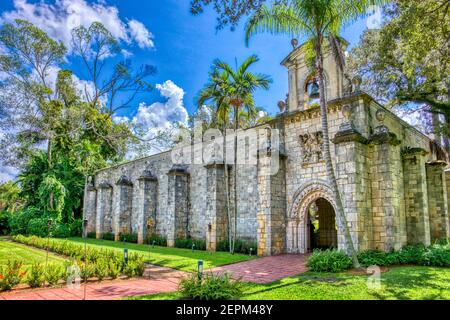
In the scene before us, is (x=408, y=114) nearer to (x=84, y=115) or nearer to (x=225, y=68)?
(x=225, y=68)

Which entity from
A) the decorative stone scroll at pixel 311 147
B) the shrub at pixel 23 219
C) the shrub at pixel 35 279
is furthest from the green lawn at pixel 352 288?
the shrub at pixel 23 219

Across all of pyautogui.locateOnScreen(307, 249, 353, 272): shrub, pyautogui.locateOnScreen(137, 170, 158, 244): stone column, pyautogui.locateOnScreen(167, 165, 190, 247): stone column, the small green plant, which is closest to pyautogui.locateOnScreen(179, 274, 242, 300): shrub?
the small green plant

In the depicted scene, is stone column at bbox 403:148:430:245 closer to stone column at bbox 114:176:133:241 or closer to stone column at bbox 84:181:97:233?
stone column at bbox 114:176:133:241

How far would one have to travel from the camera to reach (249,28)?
11.1 meters

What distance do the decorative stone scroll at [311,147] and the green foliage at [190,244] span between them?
727 cm

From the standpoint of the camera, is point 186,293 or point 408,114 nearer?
point 186,293

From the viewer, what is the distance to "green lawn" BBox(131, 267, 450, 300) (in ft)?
23.2

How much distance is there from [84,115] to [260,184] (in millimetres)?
18224

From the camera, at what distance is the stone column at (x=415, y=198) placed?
43.5 feet

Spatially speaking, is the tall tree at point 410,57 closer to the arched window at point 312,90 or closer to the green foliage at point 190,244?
the arched window at point 312,90

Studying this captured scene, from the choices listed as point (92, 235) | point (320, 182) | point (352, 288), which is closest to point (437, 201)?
point (320, 182)

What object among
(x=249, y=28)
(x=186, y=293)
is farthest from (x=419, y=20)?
(x=186, y=293)

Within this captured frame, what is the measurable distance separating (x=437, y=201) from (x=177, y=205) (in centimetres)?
1353

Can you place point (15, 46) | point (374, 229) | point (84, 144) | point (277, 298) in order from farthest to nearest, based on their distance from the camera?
point (84, 144) < point (15, 46) < point (374, 229) < point (277, 298)
